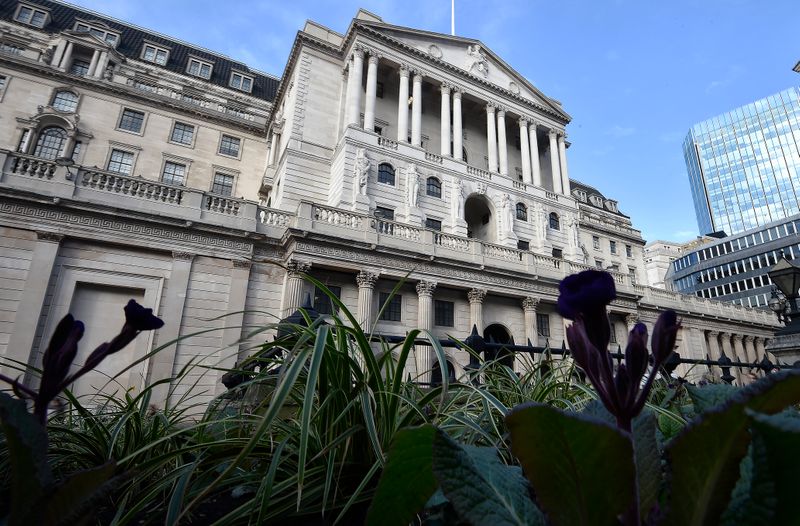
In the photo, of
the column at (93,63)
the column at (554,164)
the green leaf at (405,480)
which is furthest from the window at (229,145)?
the green leaf at (405,480)

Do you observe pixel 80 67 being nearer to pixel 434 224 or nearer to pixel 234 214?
pixel 234 214

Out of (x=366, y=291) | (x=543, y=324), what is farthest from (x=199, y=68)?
(x=543, y=324)

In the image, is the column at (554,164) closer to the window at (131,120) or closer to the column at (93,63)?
the window at (131,120)

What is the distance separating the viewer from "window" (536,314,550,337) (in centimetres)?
1953

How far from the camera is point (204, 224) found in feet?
46.7

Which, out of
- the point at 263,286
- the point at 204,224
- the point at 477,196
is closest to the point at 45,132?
the point at 204,224

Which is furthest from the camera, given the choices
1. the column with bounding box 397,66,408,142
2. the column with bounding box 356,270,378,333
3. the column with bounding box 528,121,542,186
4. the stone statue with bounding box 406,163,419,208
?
the column with bounding box 528,121,542,186

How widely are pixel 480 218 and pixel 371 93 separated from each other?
10924mm

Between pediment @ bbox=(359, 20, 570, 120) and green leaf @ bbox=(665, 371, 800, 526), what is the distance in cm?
2813

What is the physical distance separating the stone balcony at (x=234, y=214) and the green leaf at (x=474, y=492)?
1449cm

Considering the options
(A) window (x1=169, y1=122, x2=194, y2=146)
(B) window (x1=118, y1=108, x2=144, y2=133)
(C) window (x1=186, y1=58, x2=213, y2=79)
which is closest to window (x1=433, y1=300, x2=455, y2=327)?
(A) window (x1=169, y1=122, x2=194, y2=146)

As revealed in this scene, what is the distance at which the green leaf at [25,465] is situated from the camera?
0.86m

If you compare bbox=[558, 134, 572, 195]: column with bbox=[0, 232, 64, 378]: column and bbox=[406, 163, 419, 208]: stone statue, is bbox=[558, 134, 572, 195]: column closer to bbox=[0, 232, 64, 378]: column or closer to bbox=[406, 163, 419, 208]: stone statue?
bbox=[406, 163, 419, 208]: stone statue

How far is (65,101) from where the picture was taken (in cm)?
2652
